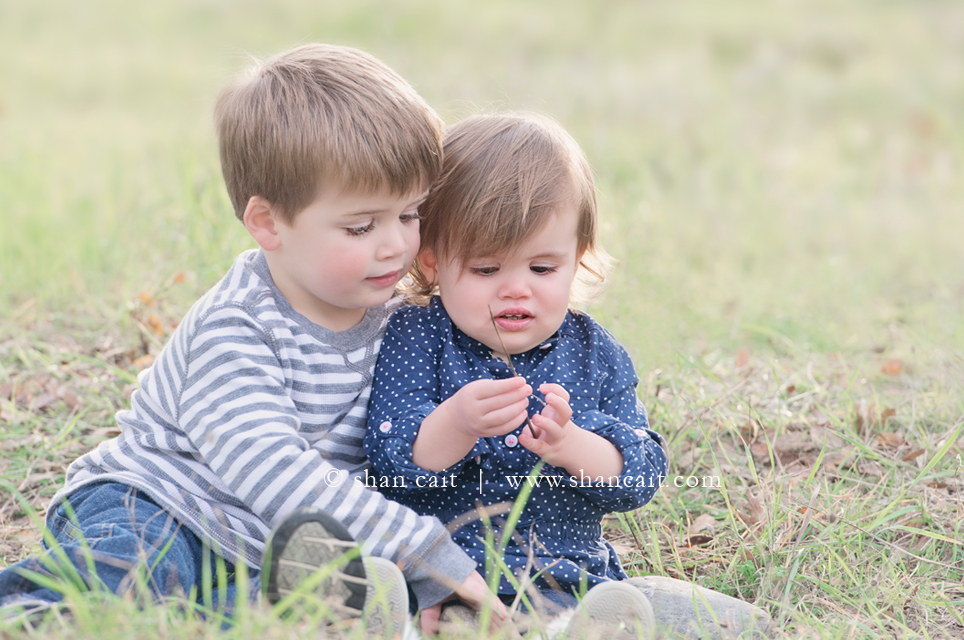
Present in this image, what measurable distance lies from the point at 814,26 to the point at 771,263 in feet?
22.7

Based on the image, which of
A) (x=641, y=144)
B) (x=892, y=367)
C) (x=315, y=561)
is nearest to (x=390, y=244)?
(x=315, y=561)

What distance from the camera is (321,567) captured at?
1744 mm

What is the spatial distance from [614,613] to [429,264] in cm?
98

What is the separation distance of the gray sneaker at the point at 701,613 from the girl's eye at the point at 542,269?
30.7 inches

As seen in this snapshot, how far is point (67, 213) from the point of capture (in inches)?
191

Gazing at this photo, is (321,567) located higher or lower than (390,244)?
lower

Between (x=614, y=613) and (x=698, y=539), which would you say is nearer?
(x=614, y=613)

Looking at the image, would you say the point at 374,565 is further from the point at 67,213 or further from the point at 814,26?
the point at 814,26

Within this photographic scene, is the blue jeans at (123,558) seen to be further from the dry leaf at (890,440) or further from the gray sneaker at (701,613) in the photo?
the dry leaf at (890,440)

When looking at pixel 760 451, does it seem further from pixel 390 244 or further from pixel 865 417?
pixel 390 244

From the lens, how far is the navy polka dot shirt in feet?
7.08

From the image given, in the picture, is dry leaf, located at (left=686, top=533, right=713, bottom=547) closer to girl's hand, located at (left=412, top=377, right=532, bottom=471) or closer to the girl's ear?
girl's hand, located at (left=412, top=377, right=532, bottom=471)

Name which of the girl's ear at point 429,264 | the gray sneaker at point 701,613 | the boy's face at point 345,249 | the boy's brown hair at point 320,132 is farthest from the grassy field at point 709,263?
the girl's ear at point 429,264

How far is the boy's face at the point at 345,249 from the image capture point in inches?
84.9
